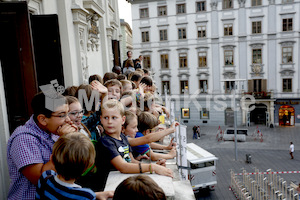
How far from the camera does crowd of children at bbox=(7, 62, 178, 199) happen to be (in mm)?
1978

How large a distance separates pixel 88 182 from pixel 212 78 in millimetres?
26924

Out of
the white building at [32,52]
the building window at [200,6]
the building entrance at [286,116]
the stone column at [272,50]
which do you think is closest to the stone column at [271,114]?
the building entrance at [286,116]

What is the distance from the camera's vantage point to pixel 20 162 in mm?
2264

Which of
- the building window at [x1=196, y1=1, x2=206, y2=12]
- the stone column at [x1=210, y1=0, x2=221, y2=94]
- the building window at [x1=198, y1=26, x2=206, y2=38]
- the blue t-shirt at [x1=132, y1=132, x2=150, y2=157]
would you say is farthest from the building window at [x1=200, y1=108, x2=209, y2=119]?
the blue t-shirt at [x1=132, y1=132, x2=150, y2=157]

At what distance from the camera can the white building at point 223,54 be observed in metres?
26.4

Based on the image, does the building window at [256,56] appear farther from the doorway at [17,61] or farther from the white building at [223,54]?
the doorway at [17,61]

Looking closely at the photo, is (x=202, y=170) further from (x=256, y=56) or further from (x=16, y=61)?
(x=256, y=56)

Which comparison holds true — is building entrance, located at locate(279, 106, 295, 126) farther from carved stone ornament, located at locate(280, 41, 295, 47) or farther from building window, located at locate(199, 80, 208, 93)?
building window, located at locate(199, 80, 208, 93)

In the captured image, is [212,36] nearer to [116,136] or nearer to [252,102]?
[252,102]

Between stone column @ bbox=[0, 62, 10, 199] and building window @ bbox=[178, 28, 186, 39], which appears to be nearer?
stone column @ bbox=[0, 62, 10, 199]

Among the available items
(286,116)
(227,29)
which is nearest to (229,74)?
(227,29)

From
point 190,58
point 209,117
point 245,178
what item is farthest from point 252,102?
point 245,178

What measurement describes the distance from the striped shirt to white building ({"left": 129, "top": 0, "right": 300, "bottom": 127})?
24547 millimetres

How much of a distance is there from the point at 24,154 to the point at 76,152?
64 cm
